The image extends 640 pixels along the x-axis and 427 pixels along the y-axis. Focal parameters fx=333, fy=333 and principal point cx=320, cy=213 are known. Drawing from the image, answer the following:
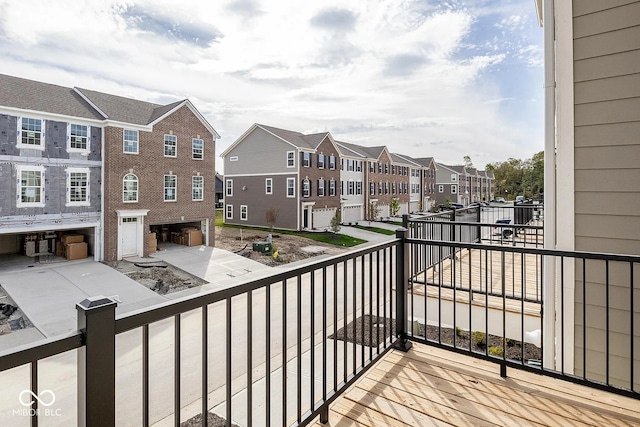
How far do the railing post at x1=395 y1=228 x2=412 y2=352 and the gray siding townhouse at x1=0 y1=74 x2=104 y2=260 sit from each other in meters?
15.1

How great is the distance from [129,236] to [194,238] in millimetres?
3155

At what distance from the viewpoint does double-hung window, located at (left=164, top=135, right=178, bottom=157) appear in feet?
53.5

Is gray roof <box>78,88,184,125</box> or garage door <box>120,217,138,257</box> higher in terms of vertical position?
gray roof <box>78,88,184,125</box>

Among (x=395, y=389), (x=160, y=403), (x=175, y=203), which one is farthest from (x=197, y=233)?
(x=395, y=389)

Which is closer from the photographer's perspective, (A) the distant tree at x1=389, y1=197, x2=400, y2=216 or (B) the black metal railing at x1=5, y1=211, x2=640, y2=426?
(B) the black metal railing at x1=5, y1=211, x2=640, y2=426

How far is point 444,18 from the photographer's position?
727cm

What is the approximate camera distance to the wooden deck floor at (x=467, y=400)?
189 cm

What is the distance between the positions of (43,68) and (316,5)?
16.3 metres

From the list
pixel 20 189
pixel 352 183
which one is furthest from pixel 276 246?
pixel 352 183

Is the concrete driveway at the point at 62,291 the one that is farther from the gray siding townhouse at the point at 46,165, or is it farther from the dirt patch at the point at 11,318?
the gray siding townhouse at the point at 46,165

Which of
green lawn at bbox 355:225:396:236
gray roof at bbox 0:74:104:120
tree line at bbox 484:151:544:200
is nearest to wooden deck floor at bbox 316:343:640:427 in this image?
gray roof at bbox 0:74:104:120

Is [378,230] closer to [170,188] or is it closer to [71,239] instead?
[170,188]

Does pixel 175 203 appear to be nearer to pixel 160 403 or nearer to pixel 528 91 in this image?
pixel 160 403

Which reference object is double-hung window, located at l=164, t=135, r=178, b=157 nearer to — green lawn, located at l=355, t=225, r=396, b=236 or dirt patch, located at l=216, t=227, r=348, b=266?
dirt patch, located at l=216, t=227, r=348, b=266
